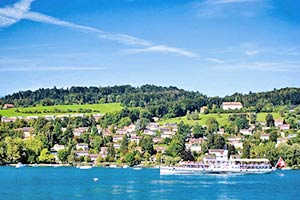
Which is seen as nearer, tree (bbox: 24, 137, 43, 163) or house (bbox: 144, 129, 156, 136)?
tree (bbox: 24, 137, 43, 163)

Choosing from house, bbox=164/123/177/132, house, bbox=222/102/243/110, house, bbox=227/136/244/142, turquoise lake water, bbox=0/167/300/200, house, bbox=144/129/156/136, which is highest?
house, bbox=222/102/243/110

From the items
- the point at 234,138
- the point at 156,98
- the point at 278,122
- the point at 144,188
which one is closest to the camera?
the point at 144,188

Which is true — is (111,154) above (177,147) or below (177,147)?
below

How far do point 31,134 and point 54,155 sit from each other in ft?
38.2

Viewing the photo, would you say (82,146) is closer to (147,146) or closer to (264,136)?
(147,146)

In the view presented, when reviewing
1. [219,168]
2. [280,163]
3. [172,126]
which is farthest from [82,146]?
[280,163]

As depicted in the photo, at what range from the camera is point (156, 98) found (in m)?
135

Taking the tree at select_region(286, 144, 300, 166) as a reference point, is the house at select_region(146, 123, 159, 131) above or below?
above

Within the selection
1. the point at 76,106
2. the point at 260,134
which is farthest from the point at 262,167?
the point at 76,106

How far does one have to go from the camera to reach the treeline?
376 ft

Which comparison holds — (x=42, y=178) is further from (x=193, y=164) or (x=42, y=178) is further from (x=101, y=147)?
(x=101, y=147)

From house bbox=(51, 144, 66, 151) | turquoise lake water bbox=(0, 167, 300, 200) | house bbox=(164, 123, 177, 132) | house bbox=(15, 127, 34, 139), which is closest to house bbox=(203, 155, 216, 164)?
turquoise lake water bbox=(0, 167, 300, 200)

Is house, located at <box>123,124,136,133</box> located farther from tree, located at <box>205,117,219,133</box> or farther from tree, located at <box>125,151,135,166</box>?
tree, located at <box>125,151,135,166</box>

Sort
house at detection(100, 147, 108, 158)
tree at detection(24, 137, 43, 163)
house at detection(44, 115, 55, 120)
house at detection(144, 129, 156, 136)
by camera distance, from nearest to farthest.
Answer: tree at detection(24, 137, 43, 163) < house at detection(100, 147, 108, 158) < house at detection(144, 129, 156, 136) < house at detection(44, 115, 55, 120)
